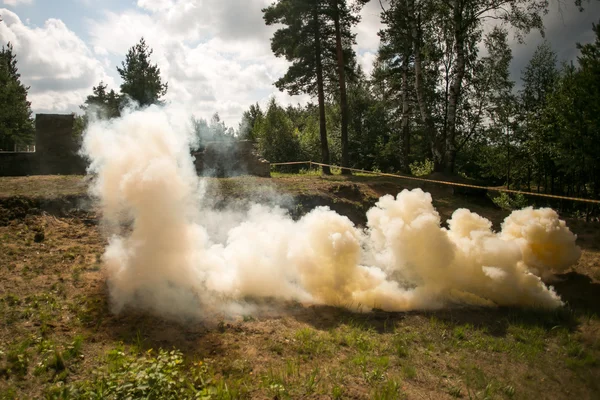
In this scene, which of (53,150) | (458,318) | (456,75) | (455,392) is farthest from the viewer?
(456,75)

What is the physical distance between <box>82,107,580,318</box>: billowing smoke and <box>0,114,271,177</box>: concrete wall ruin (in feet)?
25.0

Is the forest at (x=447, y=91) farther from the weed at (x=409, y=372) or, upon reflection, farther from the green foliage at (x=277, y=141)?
the weed at (x=409, y=372)

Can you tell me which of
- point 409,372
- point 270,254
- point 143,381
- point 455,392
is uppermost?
point 270,254

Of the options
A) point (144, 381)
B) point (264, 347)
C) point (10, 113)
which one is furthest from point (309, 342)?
point (10, 113)

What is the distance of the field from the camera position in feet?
18.2

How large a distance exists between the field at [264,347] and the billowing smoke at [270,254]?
1.60 ft

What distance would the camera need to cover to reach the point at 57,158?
16.9m

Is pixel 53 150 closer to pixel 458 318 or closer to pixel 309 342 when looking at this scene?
pixel 309 342

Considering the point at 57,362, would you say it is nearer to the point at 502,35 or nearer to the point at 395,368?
the point at 395,368

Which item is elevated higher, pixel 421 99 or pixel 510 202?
pixel 421 99

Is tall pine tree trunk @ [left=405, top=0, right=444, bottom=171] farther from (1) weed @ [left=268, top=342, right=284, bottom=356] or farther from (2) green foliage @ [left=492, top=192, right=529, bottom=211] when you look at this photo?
(1) weed @ [left=268, top=342, right=284, bottom=356]

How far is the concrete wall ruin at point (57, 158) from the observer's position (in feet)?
52.8

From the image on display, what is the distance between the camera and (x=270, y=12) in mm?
23234

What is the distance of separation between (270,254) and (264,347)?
132 inches
